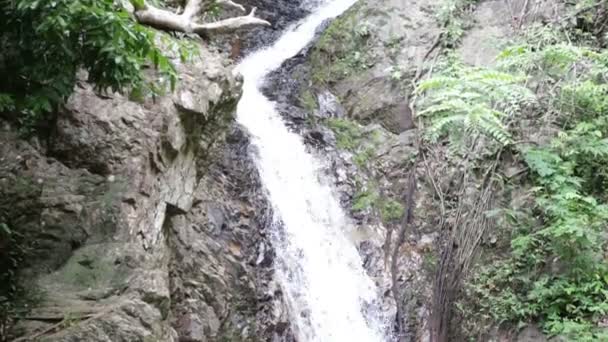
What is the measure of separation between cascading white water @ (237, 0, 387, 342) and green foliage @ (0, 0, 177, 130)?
420cm

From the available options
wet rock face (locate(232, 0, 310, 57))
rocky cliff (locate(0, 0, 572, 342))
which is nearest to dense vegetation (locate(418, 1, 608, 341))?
rocky cliff (locate(0, 0, 572, 342))

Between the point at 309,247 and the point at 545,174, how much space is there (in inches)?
127

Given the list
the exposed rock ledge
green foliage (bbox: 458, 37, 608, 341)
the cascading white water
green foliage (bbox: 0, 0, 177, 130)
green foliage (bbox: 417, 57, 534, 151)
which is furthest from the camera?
green foliage (bbox: 417, 57, 534, 151)

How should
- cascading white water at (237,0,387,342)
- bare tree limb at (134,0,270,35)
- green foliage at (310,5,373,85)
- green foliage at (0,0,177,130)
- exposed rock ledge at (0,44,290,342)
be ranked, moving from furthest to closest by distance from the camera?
green foliage at (310,5,373,85)
cascading white water at (237,0,387,342)
bare tree limb at (134,0,270,35)
exposed rock ledge at (0,44,290,342)
green foliage at (0,0,177,130)

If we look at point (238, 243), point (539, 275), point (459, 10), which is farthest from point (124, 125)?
point (459, 10)

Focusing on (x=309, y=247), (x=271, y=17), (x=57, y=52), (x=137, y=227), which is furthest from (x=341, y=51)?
(x=57, y=52)

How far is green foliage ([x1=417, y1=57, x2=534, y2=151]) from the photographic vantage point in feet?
21.6

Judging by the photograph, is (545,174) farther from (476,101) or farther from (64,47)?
(64,47)

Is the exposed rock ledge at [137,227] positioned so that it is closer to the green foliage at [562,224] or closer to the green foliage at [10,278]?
the green foliage at [10,278]

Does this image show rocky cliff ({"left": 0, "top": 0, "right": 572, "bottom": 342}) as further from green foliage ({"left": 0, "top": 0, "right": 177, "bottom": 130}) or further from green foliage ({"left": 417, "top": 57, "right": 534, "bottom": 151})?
green foliage ({"left": 0, "top": 0, "right": 177, "bottom": 130})

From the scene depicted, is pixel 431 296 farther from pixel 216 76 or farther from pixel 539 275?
pixel 216 76

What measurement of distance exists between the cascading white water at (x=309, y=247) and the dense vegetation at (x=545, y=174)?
1434 mm

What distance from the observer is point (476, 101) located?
702 cm

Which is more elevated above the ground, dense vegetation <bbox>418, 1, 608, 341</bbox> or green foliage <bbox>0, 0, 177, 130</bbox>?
green foliage <bbox>0, 0, 177, 130</bbox>
